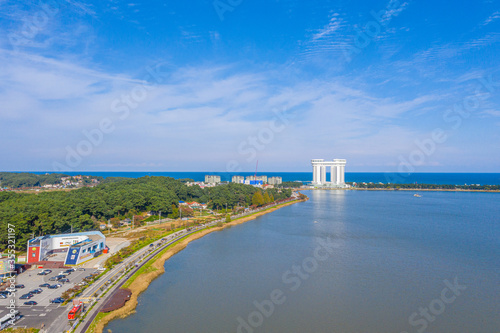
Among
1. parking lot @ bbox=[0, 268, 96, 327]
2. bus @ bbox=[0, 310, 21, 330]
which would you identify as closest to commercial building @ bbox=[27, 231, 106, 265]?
parking lot @ bbox=[0, 268, 96, 327]

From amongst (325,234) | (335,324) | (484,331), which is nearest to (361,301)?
(335,324)

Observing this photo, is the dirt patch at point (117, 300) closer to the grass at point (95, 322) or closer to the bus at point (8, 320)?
the grass at point (95, 322)

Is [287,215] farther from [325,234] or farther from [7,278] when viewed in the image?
[7,278]

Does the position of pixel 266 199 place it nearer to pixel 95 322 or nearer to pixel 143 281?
pixel 143 281

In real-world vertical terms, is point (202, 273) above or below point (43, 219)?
below

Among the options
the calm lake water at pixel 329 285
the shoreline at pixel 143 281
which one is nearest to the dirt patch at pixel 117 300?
the shoreline at pixel 143 281

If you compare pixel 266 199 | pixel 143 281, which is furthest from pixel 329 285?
pixel 266 199

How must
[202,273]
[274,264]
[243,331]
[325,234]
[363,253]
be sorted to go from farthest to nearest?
[325,234] < [363,253] < [274,264] < [202,273] < [243,331]
